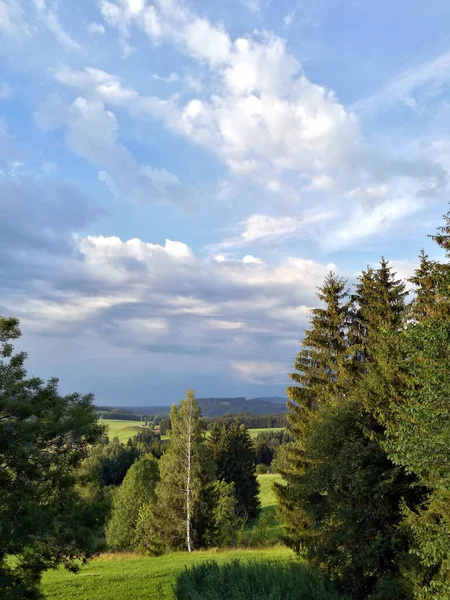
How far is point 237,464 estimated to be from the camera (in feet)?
201

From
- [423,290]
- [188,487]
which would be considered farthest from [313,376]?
[188,487]

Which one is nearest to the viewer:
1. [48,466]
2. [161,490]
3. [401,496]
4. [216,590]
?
[48,466]

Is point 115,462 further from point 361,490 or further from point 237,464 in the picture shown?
point 361,490

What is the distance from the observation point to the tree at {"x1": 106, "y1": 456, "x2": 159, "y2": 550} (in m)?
51.9

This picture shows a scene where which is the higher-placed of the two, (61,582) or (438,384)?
(438,384)

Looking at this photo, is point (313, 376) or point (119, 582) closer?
point (119, 582)

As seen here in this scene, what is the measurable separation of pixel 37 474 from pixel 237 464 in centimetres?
5551

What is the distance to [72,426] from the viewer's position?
10.5 metres

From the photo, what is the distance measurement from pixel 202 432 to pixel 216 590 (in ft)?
72.3

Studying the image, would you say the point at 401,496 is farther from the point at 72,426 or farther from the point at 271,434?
the point at 271,434

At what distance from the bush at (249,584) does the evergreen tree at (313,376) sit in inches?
352

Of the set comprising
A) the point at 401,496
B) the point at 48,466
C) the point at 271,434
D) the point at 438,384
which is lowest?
the point at 271,434

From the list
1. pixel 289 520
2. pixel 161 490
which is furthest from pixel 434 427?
pixel 161 490

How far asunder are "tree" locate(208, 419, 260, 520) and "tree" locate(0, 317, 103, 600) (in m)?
49.8
